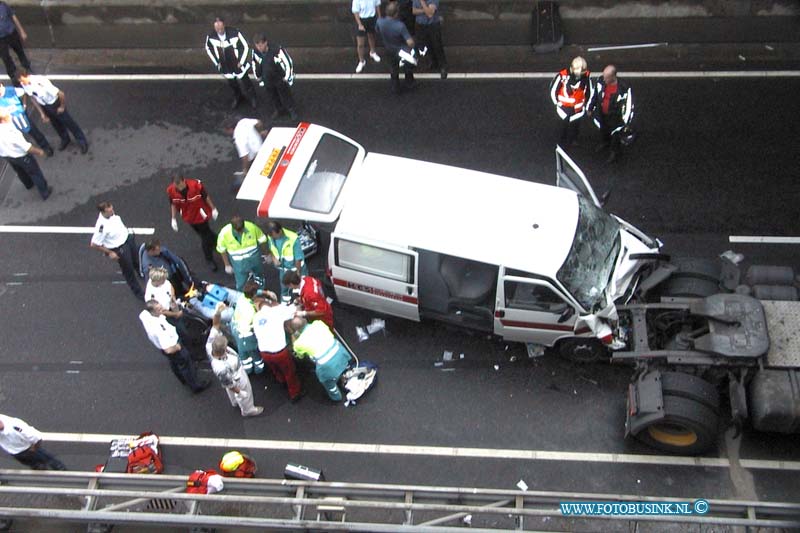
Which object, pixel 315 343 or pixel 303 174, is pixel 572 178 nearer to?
pixel 303 174

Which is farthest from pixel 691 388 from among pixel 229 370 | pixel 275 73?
pixel 275 73

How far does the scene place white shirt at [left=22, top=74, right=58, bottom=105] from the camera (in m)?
12.2

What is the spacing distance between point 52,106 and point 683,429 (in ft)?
34.5

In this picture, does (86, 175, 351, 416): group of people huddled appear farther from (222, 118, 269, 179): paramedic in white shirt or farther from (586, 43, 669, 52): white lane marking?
(586, 43, 669, 52): white lane marking

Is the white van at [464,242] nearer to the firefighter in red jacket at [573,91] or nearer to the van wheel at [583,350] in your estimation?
the van wheel at [583,350]

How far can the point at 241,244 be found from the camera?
10156 millimetres

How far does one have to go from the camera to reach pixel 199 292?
1041 centimetres

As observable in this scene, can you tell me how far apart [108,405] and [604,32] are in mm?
10125

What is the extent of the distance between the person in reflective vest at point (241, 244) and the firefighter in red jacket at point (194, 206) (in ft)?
2.13

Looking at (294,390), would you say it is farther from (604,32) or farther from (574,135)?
(604,32)

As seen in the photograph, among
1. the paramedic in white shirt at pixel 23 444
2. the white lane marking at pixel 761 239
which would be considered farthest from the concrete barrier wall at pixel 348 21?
the paramedic in white shirt at pixel 23 444

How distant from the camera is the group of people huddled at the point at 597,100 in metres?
11.2

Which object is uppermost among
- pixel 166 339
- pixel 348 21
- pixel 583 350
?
pixel 348 21

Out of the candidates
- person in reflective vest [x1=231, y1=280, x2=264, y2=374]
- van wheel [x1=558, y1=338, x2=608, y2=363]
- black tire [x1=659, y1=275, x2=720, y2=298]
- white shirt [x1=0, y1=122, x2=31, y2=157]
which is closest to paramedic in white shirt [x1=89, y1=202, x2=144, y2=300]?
person in reflective vest [x1=231, y1=280, x2=264, y2=374]
